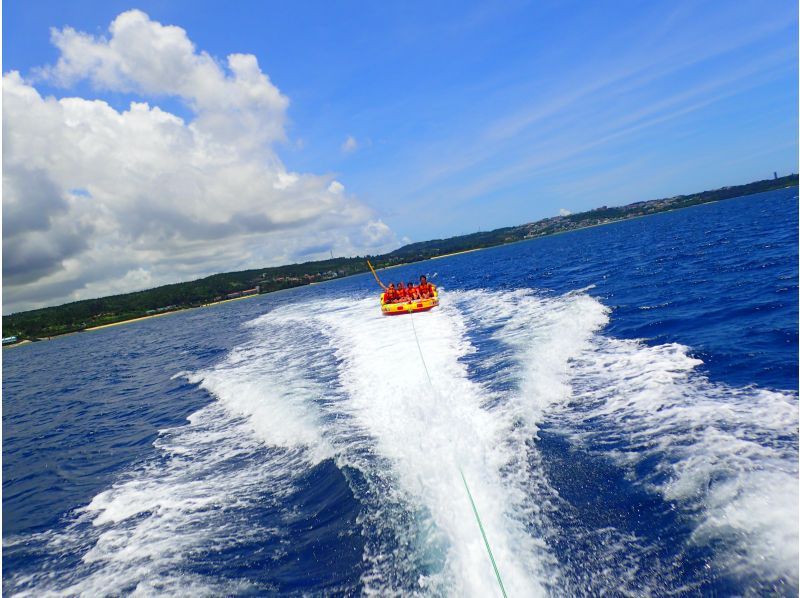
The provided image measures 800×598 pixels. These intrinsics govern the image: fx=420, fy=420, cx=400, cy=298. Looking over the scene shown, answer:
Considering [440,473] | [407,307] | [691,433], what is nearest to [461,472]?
→ [440,473]

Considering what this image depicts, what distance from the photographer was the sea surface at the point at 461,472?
4.52 meters

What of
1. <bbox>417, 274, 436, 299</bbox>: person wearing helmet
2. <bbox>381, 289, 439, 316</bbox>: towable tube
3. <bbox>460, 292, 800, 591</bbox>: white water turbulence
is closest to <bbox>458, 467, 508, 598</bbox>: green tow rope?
<bbox>460, 292, 800, 591</bbox>: white water turbulence

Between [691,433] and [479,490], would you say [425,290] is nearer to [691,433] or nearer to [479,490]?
[691,433]

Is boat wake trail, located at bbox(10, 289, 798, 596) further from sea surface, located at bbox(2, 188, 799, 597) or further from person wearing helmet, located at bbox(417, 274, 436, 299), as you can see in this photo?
person wearing helmet, located at bbox(417, 274, 436, 299)

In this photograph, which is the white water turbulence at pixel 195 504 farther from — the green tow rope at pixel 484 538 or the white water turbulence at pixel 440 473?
the green tow rope at pixel 484 538

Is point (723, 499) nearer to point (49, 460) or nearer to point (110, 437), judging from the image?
point (110, 437)

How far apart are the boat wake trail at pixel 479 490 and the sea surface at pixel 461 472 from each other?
0.10ft

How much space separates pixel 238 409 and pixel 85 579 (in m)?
6.41

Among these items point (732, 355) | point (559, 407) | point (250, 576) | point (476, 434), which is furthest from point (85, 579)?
point (732, 355)

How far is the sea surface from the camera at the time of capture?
178 inches

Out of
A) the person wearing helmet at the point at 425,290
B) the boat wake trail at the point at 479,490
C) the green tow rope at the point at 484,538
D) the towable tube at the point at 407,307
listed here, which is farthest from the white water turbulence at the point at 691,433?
the person wearing helmet at the point at 425,290

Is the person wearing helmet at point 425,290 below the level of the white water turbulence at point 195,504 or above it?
above

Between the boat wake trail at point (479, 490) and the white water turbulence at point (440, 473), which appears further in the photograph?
the white water turbulence at point (440, 473)

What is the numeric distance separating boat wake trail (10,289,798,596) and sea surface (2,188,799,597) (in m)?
→ 0.03
